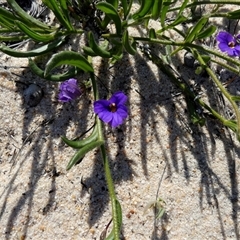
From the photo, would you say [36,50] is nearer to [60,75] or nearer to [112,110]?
[60,75]

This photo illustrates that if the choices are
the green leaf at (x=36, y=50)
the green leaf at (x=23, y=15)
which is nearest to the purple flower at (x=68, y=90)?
the green leaf at (x=36, y=50)

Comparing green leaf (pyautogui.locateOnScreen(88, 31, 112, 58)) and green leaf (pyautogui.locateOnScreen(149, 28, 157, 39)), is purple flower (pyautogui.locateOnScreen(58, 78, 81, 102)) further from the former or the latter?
green leaf (pyautogui.locateOnScreen(149, 28, 157, 39))

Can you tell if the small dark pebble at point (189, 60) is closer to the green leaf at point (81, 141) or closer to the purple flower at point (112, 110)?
the purple flower at point (112, 110)

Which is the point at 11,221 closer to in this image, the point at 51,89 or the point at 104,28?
the point at 51,89

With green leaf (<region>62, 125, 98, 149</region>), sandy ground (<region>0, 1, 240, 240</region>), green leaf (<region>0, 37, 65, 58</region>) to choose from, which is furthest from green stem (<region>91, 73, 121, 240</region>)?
green leaf (<region>0, 37, 65, 58</region>)

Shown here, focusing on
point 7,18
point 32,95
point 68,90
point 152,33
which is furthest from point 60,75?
point 152,33

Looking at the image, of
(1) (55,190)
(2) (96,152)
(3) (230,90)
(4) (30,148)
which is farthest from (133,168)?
(3) (230,90)
